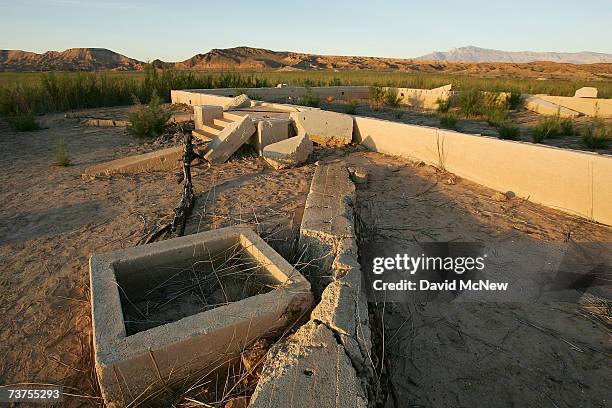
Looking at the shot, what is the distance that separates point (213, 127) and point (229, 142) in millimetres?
2296

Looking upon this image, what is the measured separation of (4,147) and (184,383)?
8.52 m

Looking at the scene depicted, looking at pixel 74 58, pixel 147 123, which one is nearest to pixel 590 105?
pixel 147 123

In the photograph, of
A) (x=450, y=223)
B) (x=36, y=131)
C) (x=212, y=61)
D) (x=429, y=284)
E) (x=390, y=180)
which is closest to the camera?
(x=429, y=284)

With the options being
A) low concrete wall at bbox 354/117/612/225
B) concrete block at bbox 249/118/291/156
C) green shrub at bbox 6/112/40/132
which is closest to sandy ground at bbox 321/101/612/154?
low concrete wall at bbox 354/117/612/225

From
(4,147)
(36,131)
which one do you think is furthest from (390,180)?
(36,131)

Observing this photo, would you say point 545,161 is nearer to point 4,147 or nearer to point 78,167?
point 78,167

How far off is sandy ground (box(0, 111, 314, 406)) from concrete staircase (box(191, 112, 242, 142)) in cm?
127

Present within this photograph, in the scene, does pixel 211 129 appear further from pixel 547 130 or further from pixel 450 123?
pixel 547 130

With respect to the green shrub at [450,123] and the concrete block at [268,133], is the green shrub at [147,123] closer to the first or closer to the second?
the concrete block at [268,133]

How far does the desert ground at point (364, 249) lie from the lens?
2.39 meters

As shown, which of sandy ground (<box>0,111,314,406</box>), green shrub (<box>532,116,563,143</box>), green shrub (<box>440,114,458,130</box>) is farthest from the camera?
green shrub (<box>440,114,458,130</box>)

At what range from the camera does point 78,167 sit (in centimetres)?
685

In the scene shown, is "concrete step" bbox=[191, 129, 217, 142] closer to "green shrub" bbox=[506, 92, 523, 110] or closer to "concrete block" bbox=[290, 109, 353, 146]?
"concrete block" bbox=[290, 109, 353, 146]

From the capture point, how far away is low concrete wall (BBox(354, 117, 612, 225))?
14.0 ft
